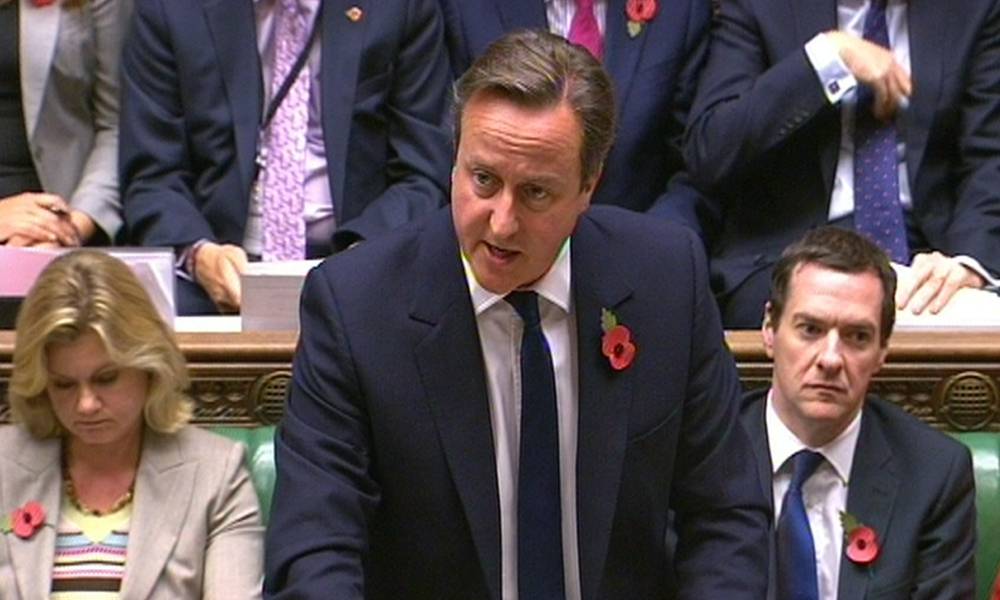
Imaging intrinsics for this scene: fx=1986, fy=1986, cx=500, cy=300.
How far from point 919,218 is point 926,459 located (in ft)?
2.96

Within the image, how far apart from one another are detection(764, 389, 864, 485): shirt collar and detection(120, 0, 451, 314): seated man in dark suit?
37.4 inches

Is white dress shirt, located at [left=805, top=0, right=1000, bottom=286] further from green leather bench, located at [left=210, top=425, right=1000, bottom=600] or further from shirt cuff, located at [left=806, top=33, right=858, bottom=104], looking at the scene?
green leather bench, located at [left=210, top=425, right=1000, bottom=600]

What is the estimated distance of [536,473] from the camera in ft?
7.30

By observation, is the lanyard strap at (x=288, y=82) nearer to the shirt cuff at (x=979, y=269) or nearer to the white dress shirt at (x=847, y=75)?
the white dress shirt at (x=847, y=75)

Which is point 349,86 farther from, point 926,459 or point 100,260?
point 926,459

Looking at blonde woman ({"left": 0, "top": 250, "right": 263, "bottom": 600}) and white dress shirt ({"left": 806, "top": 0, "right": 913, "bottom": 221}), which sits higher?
white dress shirt ({"left": 806, "top": 0, "right": 913, "bottom": 221})

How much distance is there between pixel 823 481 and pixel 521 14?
1.24 metres

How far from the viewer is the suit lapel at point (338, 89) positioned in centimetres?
368

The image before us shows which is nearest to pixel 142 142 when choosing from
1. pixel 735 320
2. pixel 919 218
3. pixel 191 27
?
pixel 191 27

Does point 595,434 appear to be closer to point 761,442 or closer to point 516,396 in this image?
point 516,396

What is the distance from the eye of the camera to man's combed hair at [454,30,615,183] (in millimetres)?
2051

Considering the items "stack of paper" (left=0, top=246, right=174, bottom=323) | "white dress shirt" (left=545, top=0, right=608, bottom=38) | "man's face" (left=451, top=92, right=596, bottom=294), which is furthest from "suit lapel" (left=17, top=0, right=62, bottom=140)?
"man's face" (left=451, top=92, right=596, bottom=294)

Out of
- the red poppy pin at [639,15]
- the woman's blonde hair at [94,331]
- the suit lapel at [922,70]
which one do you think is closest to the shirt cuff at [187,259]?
the woman's blonde hair at [94,331]

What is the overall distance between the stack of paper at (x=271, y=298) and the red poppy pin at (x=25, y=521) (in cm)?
53
